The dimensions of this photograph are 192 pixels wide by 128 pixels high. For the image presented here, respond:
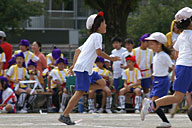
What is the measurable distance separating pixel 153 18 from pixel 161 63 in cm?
3391

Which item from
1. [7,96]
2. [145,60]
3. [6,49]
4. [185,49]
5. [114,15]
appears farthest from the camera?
[114,15]

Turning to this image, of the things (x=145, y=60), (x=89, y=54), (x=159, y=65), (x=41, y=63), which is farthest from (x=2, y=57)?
(x=89, y=54)

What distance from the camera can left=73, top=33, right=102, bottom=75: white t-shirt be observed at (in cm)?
953


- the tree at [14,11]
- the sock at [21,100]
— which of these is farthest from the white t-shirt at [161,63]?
the tree at [14,11]

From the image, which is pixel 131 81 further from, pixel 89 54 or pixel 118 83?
pixel 89 54

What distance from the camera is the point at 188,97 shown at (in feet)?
39.5

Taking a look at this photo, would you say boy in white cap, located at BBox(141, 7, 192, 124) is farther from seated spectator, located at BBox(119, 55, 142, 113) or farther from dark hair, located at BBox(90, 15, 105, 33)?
seated spectator, located at BBox(119, 55, 142, 113)

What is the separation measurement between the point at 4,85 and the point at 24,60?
147cm

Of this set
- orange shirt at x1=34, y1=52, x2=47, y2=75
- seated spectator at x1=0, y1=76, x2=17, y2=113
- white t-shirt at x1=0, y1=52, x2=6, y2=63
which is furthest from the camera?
orange shirt at x1=34, y1=52, x2=47, y2=75

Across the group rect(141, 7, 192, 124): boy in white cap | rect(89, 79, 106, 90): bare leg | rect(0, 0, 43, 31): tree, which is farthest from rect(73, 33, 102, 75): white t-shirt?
rect(0, 0, 43, 31): tree

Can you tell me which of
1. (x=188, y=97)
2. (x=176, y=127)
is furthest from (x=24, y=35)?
(x=176, y=127)

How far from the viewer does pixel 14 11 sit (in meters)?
36.4

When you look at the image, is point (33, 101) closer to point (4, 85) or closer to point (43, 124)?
point (4, 85)

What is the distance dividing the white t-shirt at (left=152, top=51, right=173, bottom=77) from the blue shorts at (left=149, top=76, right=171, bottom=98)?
0.11 meters
